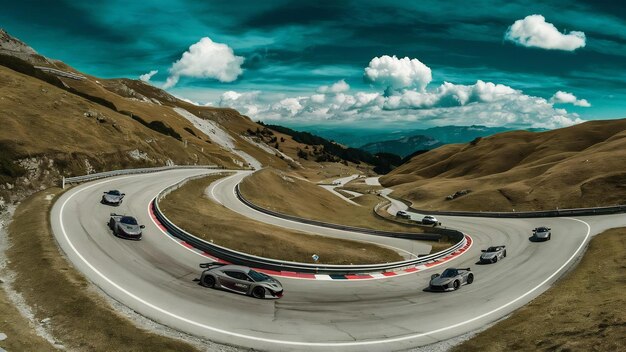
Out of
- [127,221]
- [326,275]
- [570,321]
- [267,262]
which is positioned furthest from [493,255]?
[127,221]

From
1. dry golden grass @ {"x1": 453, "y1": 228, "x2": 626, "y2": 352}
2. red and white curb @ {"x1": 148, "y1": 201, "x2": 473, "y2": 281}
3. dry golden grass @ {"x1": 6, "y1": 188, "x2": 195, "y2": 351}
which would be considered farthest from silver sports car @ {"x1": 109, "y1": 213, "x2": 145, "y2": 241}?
dry golden grass @ {"x1": 453, "y1": 228, "x2": 626, "y2": 352}

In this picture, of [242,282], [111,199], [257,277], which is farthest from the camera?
[111,199]

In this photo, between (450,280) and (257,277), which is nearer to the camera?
(257,277)

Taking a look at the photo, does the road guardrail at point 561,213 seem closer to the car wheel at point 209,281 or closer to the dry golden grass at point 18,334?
the car wheel at point 209,281

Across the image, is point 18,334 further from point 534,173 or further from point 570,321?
point 534,173

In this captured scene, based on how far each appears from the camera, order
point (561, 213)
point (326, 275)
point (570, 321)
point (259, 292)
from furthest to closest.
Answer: point (561, 213)
point (326, 275)
point (259, 292)
point (570, 321)

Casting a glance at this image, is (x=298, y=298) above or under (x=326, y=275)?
above

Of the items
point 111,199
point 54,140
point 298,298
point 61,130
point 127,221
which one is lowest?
point 298,298
